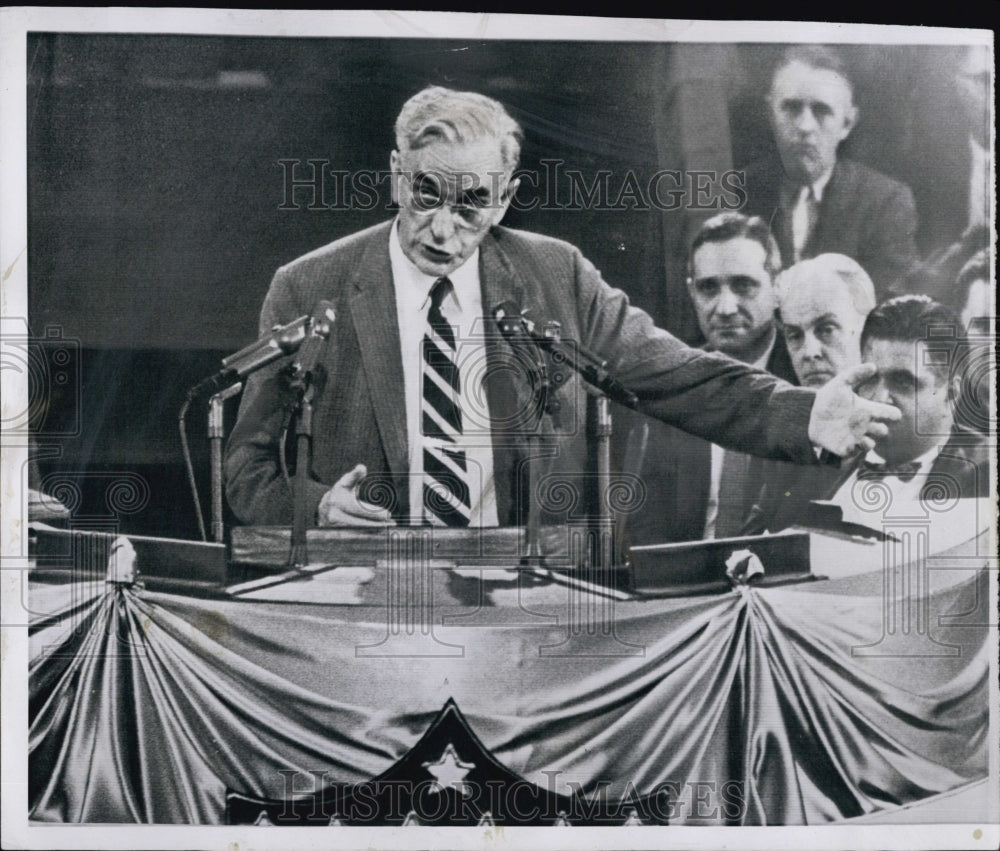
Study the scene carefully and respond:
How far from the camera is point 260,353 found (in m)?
2.36

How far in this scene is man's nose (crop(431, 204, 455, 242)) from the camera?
2.39 metres

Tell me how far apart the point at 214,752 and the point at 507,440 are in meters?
1.11

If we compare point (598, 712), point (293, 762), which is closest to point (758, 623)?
point (598, 712)

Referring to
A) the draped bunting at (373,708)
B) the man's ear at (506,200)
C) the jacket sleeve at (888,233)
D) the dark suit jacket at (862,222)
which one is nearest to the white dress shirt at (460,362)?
the man's ear at (506,200)

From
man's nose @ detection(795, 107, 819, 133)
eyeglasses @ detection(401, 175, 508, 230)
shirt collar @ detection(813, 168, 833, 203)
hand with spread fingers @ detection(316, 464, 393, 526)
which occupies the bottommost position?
hand with spread fingers @ detection(316, 464, 393, 526)

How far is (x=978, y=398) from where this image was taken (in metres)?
2.40

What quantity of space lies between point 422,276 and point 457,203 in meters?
0.21

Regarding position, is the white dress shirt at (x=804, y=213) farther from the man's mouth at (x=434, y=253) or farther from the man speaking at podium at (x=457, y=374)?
the man's mouth at (x=434, y=253)

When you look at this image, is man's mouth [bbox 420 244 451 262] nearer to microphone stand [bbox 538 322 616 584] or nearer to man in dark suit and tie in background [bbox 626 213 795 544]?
microphone stand [bbox 538 322 616 584]

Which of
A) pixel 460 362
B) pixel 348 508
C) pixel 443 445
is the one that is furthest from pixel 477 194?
pixel 348 508

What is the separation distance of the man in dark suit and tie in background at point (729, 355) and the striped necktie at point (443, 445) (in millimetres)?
457

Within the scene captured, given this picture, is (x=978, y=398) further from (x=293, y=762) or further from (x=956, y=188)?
(x=293, y=762)

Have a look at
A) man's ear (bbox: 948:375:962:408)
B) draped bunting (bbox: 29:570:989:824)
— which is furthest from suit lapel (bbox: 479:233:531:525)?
man's ear (bbox: 948:375:962:408)

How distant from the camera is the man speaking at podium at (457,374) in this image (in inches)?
92.5
